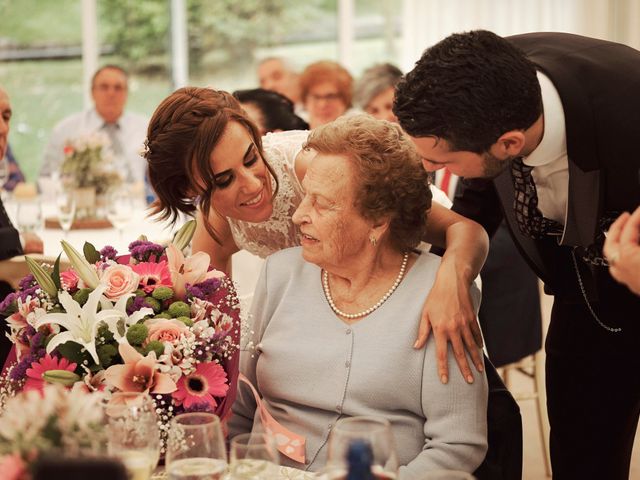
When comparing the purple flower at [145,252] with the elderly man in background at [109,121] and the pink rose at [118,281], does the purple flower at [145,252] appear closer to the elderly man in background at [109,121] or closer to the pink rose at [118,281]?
the pink rose at [118,281]

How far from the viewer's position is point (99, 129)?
6.78 meters

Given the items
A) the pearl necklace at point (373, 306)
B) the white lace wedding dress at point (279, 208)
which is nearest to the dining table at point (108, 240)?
the white lace wedding dress at point (279, 208)

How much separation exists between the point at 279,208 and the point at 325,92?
3.17 meters

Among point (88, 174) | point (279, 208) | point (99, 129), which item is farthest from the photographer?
point (99, 129)

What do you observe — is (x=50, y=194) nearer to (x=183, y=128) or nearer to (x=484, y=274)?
(x=484, y=274)

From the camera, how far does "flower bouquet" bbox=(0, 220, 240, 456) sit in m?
1.62

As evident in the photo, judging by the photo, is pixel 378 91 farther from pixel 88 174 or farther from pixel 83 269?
pixel 83 269

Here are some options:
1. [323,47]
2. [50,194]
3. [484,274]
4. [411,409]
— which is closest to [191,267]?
[411,409]

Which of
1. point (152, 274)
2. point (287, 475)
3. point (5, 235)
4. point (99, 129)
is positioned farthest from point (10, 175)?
point (287, 475)

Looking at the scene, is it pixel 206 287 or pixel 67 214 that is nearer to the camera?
pixel 206 287

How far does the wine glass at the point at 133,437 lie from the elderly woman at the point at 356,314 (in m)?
0.62

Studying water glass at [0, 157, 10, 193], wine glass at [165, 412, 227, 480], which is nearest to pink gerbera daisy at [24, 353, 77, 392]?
wine glass at [165, 412, 227, 480]

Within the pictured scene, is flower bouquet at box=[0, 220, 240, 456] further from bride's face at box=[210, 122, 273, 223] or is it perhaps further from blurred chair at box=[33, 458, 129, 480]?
blurred chair at box=[33, 458, 129, 480]

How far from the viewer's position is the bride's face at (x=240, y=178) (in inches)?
95.0
